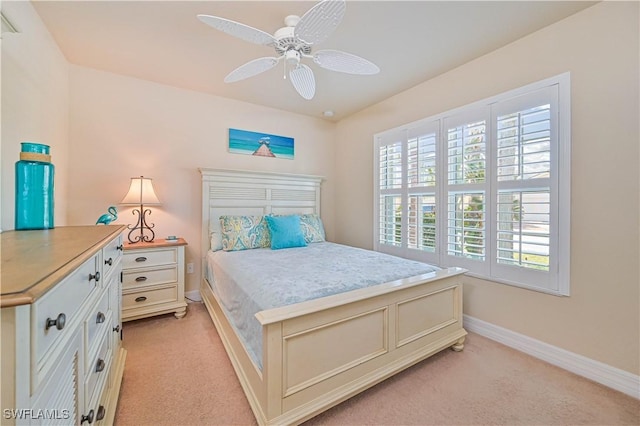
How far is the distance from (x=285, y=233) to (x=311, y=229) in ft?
1.67

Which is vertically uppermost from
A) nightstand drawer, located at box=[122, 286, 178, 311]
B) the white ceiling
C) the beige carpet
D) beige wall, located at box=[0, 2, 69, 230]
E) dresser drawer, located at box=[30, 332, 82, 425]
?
the white ceiling

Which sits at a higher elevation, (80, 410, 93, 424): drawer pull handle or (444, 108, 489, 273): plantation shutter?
(444, 108, 489, 273): plantation shutter

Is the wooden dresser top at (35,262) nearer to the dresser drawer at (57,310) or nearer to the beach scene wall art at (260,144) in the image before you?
the dresser drawer at (57,310)

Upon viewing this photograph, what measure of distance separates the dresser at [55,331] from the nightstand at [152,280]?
3.96 feet

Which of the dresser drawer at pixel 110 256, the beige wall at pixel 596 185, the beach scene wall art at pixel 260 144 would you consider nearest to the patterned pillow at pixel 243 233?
the beach scene wall art at pixel 260 144

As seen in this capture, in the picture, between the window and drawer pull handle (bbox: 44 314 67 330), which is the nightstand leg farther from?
the window

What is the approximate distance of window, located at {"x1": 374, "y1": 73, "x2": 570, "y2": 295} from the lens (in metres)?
1.92

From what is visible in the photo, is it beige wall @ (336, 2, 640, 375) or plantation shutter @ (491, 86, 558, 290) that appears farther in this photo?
plantation shutter @ (491, 86, 558, 290)

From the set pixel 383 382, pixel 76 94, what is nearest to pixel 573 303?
pixel 383 382

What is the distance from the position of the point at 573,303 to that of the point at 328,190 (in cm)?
304

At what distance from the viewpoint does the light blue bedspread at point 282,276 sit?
1.49m

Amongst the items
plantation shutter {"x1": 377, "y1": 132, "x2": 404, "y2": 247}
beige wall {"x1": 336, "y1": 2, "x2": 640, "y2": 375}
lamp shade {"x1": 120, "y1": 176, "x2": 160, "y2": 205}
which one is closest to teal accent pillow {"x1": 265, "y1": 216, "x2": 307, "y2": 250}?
plantation shutter {"x1": 377, "y1": 132, "x2": 404, "y2": 247}

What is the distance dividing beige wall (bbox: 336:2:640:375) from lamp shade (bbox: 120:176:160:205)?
3354 millimetres

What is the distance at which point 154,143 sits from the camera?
2.92m
